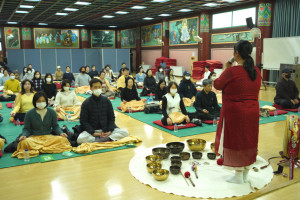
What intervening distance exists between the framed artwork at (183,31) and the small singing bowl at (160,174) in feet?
43.7

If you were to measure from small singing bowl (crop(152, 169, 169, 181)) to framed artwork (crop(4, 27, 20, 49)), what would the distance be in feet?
65.8

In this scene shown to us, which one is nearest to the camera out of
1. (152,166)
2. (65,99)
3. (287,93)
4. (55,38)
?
(152,166)

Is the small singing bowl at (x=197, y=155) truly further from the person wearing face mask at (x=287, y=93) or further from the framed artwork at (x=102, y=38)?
the framed artwork at (x=102, y=38)

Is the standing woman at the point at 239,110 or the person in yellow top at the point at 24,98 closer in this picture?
the standing woman at the point at 239,110

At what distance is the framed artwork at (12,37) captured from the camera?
65.7ft

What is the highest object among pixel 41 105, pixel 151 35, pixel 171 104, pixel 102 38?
pixel 102 38

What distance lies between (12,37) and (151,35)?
9826 millimetres

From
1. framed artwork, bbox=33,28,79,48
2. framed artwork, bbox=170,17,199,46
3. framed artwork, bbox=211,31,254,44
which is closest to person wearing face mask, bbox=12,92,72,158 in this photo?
framed artwork, bbox=211,31,254,44

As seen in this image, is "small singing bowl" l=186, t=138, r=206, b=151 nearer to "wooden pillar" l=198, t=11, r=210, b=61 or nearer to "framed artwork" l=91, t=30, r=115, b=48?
"wooden pillar" l=198, t=11, r=210, b=61

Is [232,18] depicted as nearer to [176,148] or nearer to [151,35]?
[151,35]

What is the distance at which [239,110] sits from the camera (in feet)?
9.52

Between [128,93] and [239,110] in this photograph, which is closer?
[239,110]

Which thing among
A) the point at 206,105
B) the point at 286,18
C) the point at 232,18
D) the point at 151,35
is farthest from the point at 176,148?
the point at 151,35

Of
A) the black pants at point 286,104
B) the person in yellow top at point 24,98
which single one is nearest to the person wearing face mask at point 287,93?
the black pants at point 286,104
